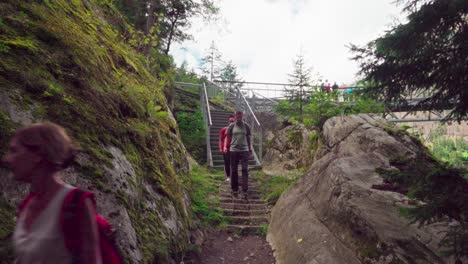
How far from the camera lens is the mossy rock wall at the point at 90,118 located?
113 inches

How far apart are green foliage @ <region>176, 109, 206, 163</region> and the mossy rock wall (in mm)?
8104

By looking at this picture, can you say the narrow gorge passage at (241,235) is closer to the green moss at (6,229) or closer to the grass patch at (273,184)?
the grass patch at (273,184)

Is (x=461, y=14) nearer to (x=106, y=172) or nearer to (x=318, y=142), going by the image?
(x=106, y=172)

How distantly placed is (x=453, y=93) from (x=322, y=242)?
2.64 meters

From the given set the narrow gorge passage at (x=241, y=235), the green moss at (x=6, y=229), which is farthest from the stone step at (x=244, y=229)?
the green moss at (x=6, y=229)

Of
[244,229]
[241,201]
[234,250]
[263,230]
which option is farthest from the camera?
[241,201]

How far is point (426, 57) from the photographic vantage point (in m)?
3.80

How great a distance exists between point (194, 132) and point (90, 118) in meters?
11.3

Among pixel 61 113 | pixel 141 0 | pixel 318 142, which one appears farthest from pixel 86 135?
pixel 141 0

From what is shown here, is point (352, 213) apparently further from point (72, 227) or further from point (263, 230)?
point (72, 227)

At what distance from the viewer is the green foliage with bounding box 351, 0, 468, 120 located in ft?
11.8

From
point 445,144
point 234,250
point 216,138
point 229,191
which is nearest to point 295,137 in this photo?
point 216,138

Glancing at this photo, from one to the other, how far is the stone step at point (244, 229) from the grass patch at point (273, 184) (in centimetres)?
118

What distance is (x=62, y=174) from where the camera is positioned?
2.71m
